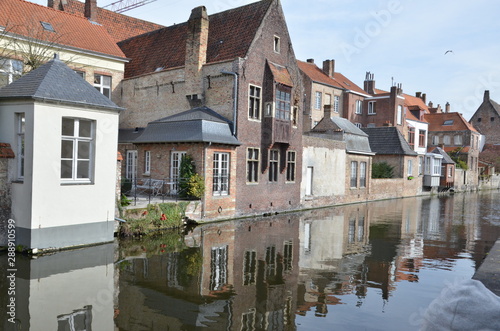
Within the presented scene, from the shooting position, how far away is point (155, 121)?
1973 centimetres

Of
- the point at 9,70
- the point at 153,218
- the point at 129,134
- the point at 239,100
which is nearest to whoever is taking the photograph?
the point at 153,218

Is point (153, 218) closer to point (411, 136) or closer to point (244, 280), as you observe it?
point (244, 280)

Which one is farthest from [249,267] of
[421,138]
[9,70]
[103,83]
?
[421,138]

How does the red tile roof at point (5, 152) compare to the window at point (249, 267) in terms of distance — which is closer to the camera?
the window at point (249, 267)

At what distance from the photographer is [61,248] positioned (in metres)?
11.6

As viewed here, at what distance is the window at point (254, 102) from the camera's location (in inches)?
796

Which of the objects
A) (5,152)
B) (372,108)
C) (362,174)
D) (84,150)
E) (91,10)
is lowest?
(362,174)

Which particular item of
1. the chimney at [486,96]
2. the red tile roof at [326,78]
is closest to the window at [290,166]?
the red tile roof at [326,78]

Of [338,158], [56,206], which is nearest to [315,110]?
[338,158]

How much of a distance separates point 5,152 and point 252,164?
11.3 metres

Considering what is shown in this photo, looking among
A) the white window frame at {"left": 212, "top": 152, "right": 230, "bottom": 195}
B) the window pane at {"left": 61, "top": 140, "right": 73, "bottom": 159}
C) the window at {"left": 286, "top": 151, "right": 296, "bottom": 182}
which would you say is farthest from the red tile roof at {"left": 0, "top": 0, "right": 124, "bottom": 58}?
the window at {"left": 286, "top": 151, "right": 296, "bottom": 182}

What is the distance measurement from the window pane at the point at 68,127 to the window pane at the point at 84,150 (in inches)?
14.9

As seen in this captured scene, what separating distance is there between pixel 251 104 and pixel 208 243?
8616 mm

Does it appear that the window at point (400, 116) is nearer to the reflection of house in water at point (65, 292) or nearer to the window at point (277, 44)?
the window at point (277, 44)
